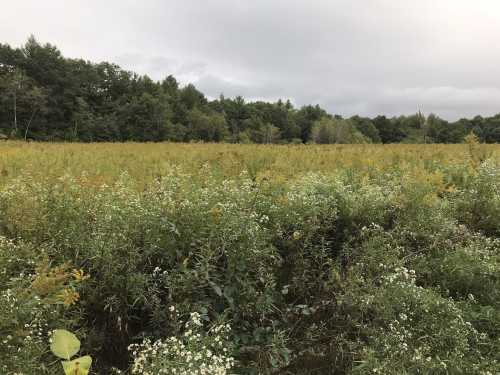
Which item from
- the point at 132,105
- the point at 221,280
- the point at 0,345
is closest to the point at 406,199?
the point at 221,280

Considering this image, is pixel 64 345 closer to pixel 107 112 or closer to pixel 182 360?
pixel 182 360

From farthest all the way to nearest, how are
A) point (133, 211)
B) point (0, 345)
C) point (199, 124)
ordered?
1. point (199, 124)
2. point (133, 211)
3. point (0, 345)

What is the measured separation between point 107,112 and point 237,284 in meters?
61.8

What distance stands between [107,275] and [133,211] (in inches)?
24.1

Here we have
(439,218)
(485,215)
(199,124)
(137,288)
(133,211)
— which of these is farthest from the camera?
(199,124)

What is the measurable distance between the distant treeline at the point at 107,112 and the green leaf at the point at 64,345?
35082 millimetres

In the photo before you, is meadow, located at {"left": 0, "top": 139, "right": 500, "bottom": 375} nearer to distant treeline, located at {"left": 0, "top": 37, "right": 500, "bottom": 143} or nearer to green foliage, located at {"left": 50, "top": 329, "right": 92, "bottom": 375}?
green foliage, located at {"left": 50, "top": 329, "right": 92, "bottom": 375}

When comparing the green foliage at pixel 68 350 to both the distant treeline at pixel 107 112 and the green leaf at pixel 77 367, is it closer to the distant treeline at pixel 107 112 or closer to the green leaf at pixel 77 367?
the green leaf at pixel 77 367

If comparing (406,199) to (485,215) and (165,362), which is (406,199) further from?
(165,362)

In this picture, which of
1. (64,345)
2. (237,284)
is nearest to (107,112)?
(237,284)

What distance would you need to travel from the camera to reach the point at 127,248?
10.1ft

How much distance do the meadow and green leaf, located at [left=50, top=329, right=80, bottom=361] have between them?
1.69 feet

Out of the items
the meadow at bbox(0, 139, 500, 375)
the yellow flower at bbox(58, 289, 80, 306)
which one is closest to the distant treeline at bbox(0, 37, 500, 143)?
the meadow at bbox(0, 139, 500, 375)

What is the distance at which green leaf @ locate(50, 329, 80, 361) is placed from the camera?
70.5 inches
